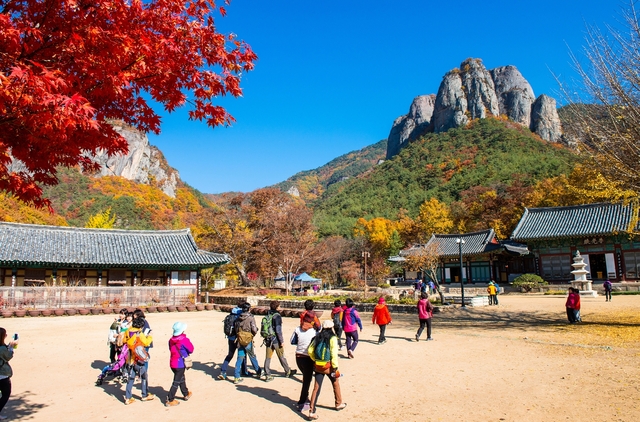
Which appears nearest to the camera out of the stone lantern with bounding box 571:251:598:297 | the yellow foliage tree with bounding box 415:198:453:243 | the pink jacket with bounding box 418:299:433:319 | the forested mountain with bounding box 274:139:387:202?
the pink jacket with bounding box 418:299:433:319

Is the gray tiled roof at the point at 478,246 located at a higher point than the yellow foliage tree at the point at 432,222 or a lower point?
lower

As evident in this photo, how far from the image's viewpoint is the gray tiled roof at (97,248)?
27.1 meters

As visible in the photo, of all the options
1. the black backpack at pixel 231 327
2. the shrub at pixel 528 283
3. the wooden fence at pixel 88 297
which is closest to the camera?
the black backpack at pixel 231 327

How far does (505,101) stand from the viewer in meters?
105

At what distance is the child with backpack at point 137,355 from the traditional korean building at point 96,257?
24156 millimetres

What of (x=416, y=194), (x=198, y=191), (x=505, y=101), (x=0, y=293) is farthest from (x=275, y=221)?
(x=198, y=191)

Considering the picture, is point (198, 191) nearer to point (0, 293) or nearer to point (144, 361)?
point (0, 293)

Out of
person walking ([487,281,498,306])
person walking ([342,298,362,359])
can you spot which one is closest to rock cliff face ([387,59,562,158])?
person walking ([487,281,498,306])

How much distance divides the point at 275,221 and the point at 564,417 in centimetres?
3395

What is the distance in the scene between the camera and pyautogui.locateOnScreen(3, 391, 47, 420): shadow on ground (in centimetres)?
627

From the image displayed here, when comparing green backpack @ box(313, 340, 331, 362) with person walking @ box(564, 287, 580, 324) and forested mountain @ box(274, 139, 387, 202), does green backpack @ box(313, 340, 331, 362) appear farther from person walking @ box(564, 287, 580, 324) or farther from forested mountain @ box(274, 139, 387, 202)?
forested mountain @ box(274, 139, 387, 202)

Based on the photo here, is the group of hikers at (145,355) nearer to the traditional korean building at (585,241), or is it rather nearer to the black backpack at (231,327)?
the black backpack at (231,327)

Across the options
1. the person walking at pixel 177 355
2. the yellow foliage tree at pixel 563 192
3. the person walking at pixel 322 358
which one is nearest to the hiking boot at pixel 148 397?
the person walking at pixel 177 355

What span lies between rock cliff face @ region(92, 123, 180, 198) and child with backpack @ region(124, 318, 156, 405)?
113m
